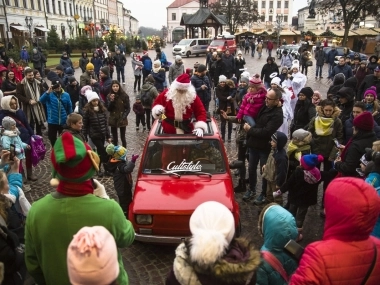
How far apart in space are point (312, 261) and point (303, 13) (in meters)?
123

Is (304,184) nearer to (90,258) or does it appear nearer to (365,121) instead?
(365,121)

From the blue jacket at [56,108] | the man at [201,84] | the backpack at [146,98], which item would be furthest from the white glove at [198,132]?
the backpack at [146,98]

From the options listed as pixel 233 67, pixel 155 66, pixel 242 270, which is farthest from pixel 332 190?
pixel 233 67

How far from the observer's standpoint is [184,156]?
5.09 meters

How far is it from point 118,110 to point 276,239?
6130 millimetres

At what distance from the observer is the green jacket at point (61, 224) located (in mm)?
2289

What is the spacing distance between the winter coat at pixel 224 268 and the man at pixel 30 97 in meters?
7.90

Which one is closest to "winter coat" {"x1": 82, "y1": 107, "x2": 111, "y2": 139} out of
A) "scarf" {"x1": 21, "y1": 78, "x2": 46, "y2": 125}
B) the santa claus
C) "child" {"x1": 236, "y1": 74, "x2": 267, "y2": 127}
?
the santa claus

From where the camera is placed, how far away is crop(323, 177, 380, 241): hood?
6.68ft

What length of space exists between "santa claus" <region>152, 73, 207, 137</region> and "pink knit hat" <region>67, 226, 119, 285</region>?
13.2ft

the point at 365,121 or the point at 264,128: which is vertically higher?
the point at 365,121

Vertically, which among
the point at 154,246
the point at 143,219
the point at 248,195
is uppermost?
the point at 143,219

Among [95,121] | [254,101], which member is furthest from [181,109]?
[95,121]

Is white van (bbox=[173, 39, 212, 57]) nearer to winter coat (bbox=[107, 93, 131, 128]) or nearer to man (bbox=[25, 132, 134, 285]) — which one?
winter coat (bbox=[107, 93, 131, 128])
